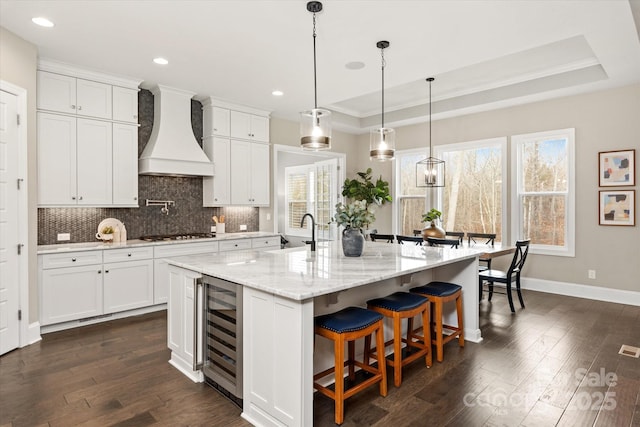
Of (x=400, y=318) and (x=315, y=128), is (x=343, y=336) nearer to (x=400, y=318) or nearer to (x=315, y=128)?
(x=400, y=318)

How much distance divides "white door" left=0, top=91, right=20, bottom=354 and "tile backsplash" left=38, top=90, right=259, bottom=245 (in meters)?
0.81

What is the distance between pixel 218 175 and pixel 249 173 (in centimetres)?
56

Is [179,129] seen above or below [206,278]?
above

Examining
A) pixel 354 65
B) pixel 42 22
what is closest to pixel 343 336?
pixel 354 65

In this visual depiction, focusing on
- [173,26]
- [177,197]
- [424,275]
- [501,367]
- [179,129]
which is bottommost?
[501,367]

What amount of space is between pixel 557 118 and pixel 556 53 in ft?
4.04

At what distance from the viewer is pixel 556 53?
4480 millimetres

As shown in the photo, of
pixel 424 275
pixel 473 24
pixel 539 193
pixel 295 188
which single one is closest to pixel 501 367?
pixel 424 275

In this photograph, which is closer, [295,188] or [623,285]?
[623,285]

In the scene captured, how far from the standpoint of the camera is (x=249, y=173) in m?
5.88

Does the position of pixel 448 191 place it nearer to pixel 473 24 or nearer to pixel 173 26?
pixel 473 24

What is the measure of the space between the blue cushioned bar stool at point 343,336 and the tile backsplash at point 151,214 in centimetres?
356

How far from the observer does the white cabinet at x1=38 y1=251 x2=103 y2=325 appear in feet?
12.4

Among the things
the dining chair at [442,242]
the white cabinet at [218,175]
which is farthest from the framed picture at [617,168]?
the white cabinet at [218,175]
